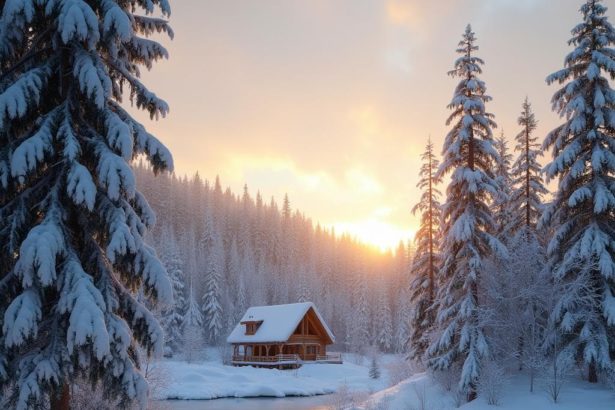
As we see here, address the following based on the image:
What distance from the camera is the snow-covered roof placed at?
54.4 metres

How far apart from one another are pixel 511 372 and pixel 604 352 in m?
5.69

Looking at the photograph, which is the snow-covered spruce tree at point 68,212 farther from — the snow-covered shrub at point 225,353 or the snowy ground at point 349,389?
the snow-covered shrub at point 225,353

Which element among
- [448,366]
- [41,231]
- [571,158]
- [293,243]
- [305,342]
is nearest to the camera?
[41,231]

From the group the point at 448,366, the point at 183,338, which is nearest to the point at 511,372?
the point at 448,366

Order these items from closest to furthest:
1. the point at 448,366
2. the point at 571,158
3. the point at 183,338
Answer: the point at 571,158
the point at 448,366
the point at 183,338

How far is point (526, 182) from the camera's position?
3294cm

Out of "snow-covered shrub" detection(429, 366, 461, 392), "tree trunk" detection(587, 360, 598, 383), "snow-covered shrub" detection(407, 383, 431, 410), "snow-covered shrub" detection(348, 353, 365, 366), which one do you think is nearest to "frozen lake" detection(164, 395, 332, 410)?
"snow-covered shrub" detection(407, 383, 431, 410)

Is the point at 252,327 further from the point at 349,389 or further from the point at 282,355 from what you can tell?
the point at 349,389

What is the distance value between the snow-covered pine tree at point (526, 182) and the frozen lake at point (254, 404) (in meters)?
16.3

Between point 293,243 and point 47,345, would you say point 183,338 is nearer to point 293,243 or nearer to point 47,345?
point 47,345

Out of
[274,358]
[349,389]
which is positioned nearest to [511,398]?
[349,389]

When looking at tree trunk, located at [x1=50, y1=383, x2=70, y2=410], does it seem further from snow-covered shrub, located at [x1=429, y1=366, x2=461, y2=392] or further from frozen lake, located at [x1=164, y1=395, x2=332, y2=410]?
frozen lake, located at [x1=164, y1=395, x2=332, y2=410]

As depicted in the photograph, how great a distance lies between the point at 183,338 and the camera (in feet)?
207

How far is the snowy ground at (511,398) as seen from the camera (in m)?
20.5
